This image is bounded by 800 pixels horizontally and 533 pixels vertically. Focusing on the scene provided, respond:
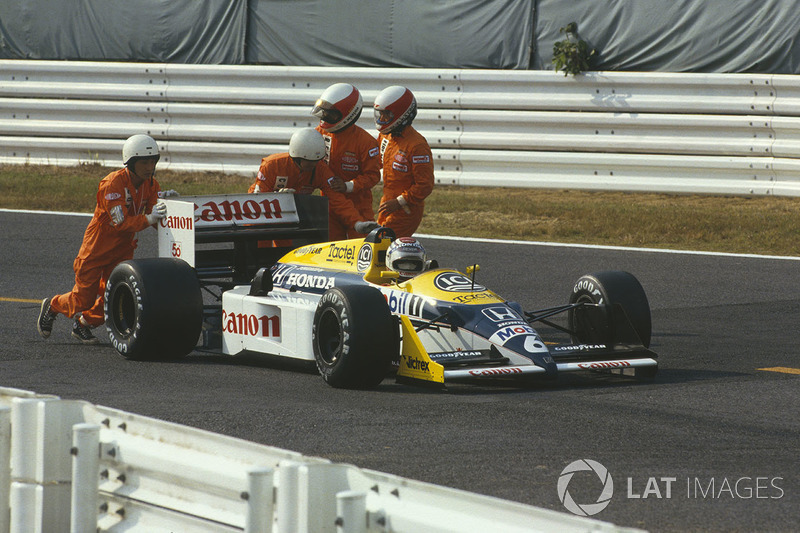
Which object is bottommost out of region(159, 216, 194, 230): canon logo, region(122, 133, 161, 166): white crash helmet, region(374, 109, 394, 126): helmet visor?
region(159, 216, 194, 230): canon logo

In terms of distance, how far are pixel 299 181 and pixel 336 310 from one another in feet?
9.64

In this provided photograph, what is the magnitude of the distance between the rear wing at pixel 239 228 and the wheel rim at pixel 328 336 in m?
1.80

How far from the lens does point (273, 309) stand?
26.3 feet

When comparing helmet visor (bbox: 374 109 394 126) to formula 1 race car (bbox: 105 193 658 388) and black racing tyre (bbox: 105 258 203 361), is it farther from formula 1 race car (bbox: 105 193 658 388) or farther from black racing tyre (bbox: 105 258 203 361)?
black racing tyre (bbox: 105 258 203 361)

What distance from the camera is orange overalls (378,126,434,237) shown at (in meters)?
10.2

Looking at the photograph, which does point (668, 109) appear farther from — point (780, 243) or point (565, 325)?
point (565, 325)

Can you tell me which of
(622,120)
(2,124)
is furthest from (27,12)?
(622,120)

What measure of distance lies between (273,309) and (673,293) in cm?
446

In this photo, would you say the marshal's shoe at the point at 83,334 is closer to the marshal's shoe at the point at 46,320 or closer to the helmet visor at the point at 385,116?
the marshal's shoe at the point at 46,320

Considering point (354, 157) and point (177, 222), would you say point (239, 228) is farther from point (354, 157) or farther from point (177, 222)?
point (354, 157)

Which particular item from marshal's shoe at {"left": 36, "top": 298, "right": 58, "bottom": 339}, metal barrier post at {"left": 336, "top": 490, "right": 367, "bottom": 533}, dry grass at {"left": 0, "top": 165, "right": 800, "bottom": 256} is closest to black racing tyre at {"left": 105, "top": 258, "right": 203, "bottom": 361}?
marshal's shoe at {"left": 36, "top": 298, "right": 58, "bottom": 339}

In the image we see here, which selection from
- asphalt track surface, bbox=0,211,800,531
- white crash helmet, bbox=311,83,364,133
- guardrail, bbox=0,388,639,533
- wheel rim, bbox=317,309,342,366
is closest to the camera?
guardrail, bbox=0,388,639,533

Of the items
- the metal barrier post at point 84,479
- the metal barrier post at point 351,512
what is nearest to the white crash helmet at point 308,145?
the metal barrier post at point 84,479

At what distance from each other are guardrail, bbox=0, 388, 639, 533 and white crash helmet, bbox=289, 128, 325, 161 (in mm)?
5294
